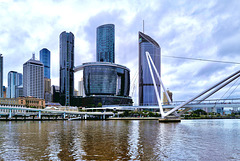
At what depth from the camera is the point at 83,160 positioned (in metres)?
19.4

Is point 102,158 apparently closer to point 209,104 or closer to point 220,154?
point 220,154

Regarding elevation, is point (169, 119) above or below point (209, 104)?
below

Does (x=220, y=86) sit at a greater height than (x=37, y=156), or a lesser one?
greater

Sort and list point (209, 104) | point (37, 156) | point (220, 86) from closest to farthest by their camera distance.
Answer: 1. point (37, 156)
2. point (220, 86)
3. point (209, 104)

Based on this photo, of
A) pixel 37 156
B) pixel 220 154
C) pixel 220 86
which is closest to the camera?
pixel 37 156

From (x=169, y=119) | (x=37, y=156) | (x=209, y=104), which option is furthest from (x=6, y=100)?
(x=37, y=156)

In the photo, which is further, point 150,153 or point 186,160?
point 150,153

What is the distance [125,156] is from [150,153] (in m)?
2.81

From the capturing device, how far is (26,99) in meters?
176

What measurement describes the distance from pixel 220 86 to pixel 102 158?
190 ft

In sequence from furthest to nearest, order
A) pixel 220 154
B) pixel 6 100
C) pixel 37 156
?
pixel 6 100 < pixel 220 154 < pixel 37 156

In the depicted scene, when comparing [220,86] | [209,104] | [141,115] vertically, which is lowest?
[141,115]

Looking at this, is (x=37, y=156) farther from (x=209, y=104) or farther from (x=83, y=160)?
(x=209, y=104)

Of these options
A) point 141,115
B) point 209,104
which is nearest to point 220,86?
point 209,104
